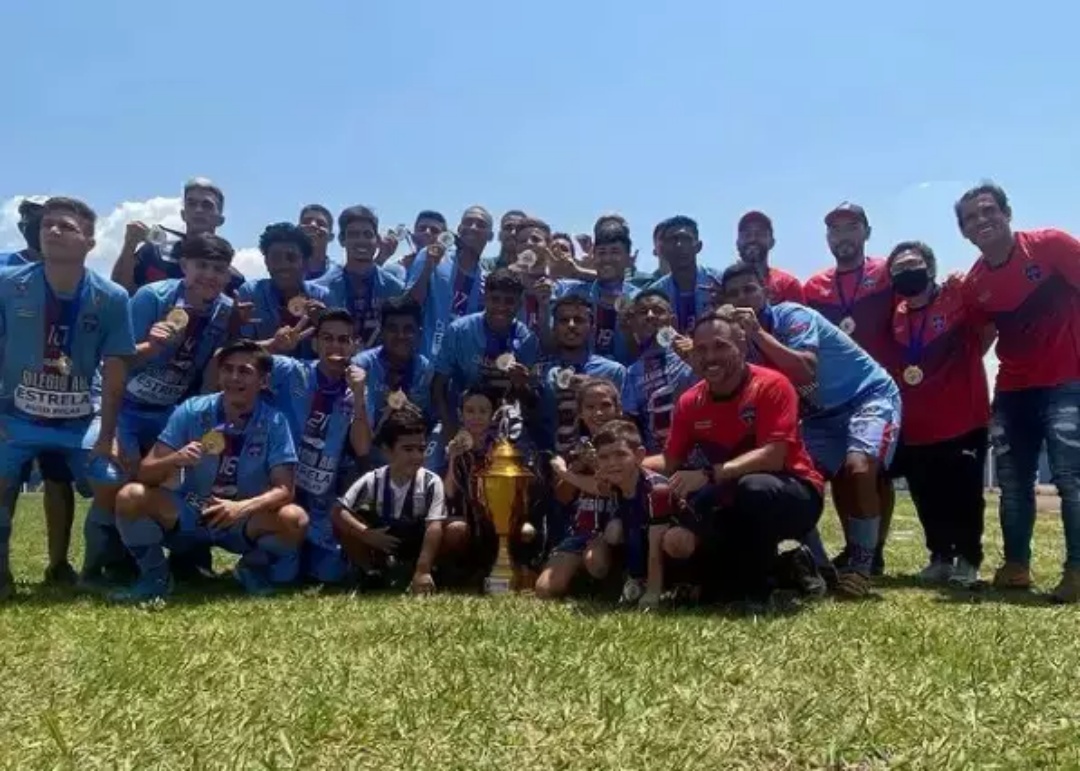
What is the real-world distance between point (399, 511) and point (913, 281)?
429 centimetres

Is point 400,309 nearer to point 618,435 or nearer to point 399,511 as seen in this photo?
point 399,511

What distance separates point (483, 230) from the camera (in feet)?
28.2

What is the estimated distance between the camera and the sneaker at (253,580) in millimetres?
6484

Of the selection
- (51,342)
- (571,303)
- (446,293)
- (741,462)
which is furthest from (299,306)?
(741,462)

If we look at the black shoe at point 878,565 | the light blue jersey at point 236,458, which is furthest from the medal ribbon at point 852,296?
the light blue jersey at point 236,458

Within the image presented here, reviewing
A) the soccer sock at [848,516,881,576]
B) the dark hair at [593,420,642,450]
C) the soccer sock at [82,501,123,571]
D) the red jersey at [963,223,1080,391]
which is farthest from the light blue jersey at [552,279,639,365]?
the soccer sock at [82,501,123,571]

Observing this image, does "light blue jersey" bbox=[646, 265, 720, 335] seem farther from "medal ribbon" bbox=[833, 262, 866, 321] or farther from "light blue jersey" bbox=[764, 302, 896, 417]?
"medal ribbon" bbox=[833, 262, 866, 321]

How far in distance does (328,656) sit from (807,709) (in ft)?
6.66

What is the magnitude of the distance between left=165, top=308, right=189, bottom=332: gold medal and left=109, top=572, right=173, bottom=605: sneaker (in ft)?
5.54

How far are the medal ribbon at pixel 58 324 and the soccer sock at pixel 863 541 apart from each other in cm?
560

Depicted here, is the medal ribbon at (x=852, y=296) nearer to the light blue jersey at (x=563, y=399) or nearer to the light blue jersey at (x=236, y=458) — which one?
the light blue jersey at (x=563, y=399)

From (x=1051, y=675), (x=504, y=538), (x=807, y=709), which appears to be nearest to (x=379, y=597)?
(x=504, y=538)

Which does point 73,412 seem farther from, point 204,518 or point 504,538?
point 504,538

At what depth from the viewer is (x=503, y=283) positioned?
24.0 ft
